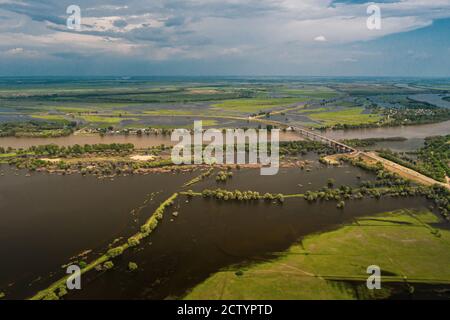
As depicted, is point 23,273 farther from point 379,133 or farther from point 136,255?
point 379,133

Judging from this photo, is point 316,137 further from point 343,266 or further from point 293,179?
point 343,266

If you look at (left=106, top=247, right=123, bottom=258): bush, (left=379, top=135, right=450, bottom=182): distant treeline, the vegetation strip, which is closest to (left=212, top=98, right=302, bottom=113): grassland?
(left=379, top=135, right=450, bottom=182): distant treeline

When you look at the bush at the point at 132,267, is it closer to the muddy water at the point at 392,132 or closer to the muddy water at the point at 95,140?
the muddy water at the point at 95,140

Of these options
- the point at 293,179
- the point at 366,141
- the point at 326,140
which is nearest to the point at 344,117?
the point at 366,141

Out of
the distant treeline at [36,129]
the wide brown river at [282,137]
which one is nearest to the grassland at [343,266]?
the wide brown river at [282,137]

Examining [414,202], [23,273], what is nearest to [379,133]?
[414,202]
